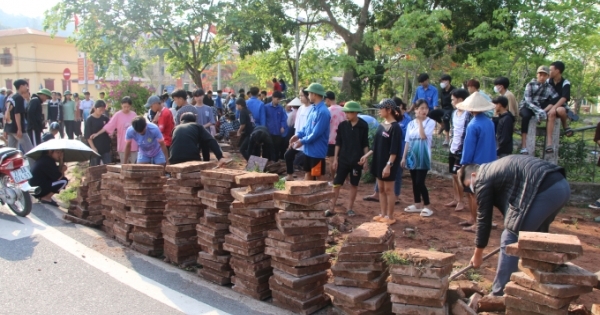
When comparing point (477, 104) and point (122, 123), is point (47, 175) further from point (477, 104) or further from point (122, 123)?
point (477, 104)

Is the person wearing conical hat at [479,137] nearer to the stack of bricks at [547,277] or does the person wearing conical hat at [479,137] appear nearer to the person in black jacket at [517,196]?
the person in black jacket at [517,196]

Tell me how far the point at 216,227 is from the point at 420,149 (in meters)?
3.62

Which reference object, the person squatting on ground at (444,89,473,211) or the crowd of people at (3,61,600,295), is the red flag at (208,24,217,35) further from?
the person squatting on ground at (444,89,473,211)

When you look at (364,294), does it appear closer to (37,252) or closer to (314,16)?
(37,252)

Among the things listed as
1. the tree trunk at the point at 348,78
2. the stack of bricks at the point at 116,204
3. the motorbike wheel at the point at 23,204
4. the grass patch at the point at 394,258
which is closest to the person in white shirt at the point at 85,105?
the tree trunk at the point at 348,78

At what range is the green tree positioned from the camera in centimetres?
1338

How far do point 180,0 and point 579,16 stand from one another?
10794 mm

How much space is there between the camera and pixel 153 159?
316 inches

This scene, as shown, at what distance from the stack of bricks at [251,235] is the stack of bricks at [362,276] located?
828mm

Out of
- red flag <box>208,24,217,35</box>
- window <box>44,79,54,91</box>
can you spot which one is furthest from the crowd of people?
window <box>44,79,54,91</box>

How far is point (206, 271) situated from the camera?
5.45 meters

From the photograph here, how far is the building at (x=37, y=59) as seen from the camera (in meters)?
43.1

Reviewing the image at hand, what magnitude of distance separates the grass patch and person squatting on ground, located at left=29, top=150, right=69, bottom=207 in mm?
6629

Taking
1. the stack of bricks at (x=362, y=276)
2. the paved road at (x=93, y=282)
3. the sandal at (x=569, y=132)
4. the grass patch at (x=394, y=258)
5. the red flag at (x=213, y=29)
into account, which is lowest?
the paved road at (x=93, y=282)
